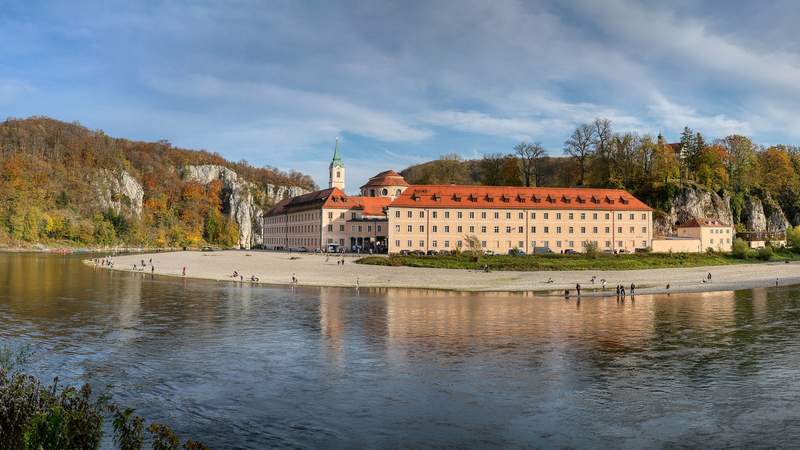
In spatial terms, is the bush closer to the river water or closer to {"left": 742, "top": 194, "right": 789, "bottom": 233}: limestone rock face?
{"left": 742, "top": 194, "right": 789, "bottom": 233}: limestone rock face

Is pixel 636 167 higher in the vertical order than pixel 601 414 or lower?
higher

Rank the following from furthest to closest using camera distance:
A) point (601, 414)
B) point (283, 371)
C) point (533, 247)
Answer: point (533, 247), point (283, 371), point (601, 414)

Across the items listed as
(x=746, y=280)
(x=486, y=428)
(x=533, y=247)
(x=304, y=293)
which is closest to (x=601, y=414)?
(x=486, y=428)

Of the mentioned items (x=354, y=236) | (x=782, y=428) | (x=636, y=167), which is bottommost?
(x=782, y=428)

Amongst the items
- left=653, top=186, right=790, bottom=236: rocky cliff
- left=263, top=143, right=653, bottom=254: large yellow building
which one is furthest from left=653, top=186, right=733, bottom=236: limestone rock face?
left=263, top=143, right=653, bottom=254: large yellow building

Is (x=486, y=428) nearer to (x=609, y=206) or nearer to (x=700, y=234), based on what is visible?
(x=609, y=206)

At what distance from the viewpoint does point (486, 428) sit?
17.5m

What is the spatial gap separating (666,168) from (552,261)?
165 ft

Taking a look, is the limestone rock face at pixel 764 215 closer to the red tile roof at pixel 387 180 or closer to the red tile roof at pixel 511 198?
the red tile roof at pixel 511 198

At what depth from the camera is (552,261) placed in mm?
83250

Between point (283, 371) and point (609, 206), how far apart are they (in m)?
85.9

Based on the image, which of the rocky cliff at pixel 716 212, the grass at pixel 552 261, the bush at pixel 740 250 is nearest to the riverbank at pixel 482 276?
the grass at pixel 552 261

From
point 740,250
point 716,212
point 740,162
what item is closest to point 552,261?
point 740,250

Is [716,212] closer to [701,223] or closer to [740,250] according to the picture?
[701,223]
